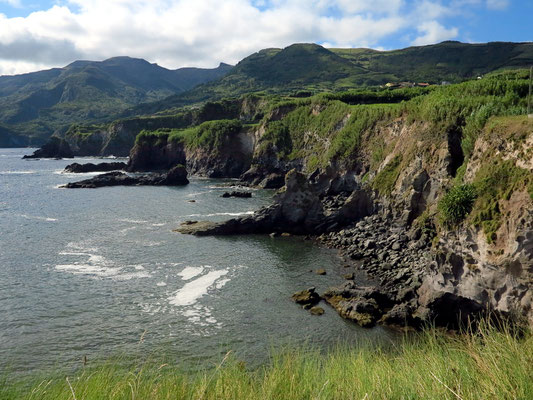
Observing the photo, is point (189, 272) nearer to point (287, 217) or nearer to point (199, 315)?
point (199, 315)

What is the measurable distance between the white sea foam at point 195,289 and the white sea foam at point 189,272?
0.99 metres

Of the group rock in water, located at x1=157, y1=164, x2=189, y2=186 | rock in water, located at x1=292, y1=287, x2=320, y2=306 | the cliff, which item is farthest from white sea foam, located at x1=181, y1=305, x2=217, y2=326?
rock in water, located at x1=157, y1=164, x2=189, y2=186

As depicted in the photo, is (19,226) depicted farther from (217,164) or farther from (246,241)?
(217,164)

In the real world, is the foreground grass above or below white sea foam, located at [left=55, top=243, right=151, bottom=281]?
above

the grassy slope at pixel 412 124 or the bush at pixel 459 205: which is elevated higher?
the grassy slope at pixel 412 124

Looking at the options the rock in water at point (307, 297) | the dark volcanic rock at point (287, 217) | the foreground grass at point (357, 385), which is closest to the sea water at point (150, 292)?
the rock in water at point (307, 297)

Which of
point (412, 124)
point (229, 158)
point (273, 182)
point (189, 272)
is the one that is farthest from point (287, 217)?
point (229, 158)

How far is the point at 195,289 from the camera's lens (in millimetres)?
34562

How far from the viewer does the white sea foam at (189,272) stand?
37562 mm

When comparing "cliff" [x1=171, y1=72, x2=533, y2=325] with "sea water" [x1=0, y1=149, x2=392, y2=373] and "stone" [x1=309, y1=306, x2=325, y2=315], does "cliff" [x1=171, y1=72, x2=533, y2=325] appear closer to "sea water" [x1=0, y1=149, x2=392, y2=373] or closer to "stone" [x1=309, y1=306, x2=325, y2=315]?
"stone" [x1=309, y1=306, x2=325, y2=315]

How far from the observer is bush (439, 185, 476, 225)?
93.5 ft

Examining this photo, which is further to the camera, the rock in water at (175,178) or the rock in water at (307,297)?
the rock in water at (175,178)

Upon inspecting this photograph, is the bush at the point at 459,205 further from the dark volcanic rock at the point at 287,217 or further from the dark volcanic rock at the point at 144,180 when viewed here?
the dark volcanic rock at the point at 144,180

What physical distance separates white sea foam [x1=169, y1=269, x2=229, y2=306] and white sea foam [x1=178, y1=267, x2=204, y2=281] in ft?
3.24
